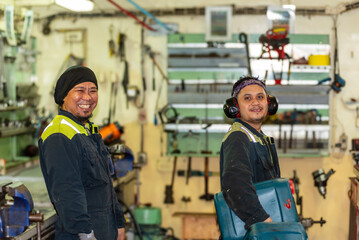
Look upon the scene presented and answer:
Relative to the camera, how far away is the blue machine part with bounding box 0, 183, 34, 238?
2367mm

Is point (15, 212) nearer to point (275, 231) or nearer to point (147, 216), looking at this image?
point (275, 231)

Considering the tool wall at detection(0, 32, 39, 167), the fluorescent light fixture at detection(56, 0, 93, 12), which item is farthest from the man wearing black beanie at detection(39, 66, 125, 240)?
the tool wall at detection(0, 32, 39, 167)

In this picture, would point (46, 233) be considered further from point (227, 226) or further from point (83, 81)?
point (227, 226)

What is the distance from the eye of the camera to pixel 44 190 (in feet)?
11.8

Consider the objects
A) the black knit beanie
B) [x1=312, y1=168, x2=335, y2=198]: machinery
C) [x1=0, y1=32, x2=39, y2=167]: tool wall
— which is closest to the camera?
the black knit beanie

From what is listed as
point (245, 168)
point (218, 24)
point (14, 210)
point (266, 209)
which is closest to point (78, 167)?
point (14, 210)

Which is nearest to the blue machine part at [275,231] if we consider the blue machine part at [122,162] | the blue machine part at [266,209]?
the blue machine part at [266,209]

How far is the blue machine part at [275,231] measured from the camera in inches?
80.7

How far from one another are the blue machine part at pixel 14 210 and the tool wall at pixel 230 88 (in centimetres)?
309

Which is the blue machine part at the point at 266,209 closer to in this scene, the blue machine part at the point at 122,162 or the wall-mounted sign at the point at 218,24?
the blue machine part at the point at 122,162

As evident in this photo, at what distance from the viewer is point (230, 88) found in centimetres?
552

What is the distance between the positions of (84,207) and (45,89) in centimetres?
401

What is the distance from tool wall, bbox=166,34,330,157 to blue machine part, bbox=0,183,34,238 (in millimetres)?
3093

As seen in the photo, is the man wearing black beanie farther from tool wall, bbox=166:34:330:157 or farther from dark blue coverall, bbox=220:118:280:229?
tool wall, bbox=166:34:330:157
